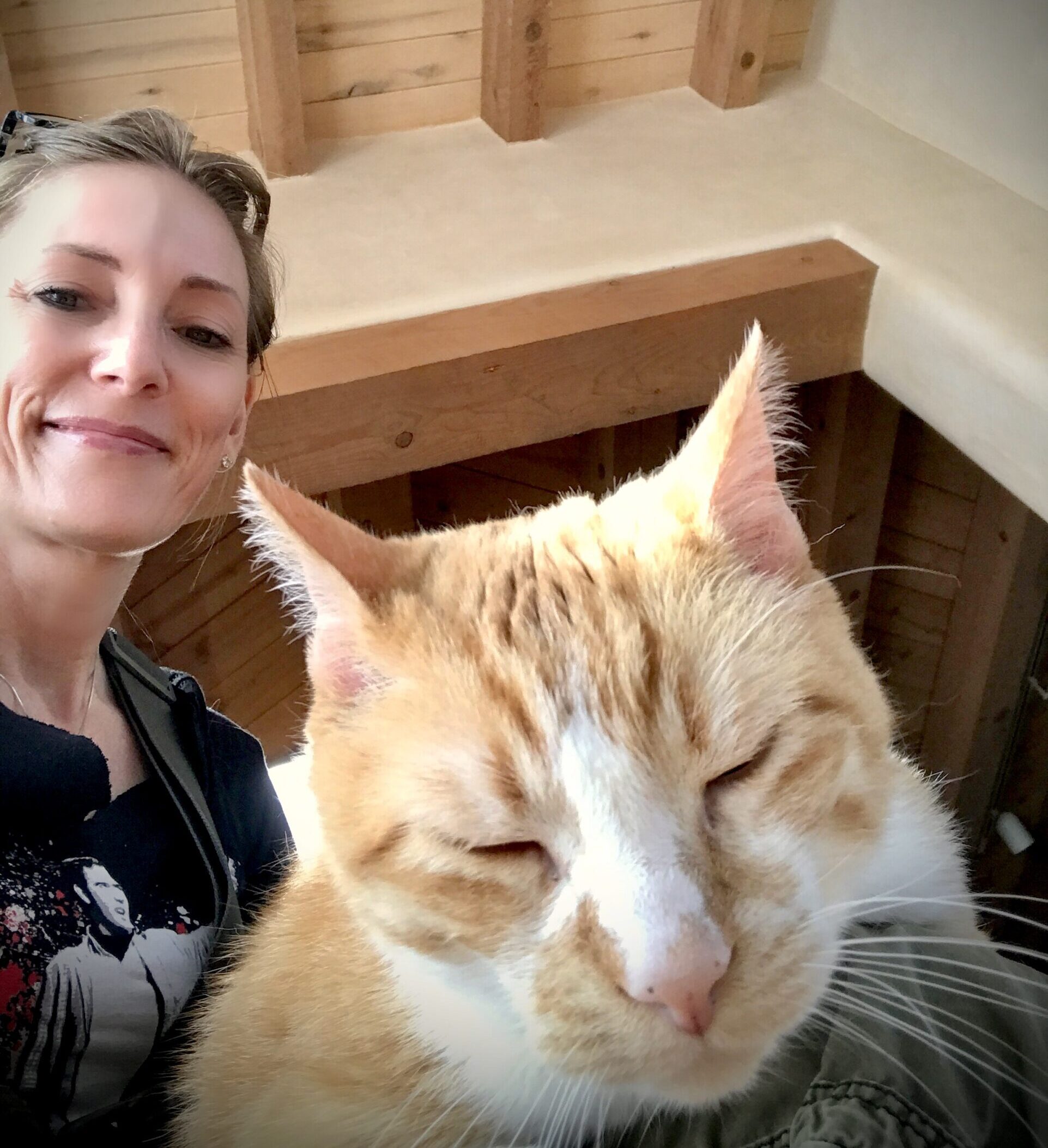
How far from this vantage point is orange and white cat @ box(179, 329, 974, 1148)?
647 millimetres

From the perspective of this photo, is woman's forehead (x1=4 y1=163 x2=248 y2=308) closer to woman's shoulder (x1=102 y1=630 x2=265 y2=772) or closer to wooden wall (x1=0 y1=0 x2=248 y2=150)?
woman's shoulder (x1=102 y1=630 x2=265 y2=772)

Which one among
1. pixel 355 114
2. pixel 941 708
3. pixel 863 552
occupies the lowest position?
pixel 941 708

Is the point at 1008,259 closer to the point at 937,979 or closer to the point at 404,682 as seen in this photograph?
the point at 937,979

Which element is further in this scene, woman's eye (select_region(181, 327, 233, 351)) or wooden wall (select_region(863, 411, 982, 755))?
wooden wall (select_region(863, 411, 982, 755))

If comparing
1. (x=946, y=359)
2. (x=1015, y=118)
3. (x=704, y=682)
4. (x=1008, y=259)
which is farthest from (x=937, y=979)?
(x=1015, y=118)

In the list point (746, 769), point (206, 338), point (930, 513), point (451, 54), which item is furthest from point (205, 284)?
point (930, 513)

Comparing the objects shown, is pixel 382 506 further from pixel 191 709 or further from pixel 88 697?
pixel 88 697

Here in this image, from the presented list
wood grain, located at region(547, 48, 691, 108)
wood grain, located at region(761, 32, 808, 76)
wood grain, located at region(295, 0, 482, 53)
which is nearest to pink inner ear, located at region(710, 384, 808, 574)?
wood grain, located at region(295, 0, 482, 53)

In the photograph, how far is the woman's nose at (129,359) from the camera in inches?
31.9

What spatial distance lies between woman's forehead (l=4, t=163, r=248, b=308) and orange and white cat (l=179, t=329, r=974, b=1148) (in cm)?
27

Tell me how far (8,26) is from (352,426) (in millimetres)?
769

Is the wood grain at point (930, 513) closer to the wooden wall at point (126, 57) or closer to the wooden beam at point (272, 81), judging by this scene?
the wooden beam at point (272, 81)

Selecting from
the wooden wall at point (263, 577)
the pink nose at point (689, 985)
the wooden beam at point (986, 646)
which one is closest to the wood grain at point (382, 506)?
the wooden wall at point (263, 577)

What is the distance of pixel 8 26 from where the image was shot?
143 centimetres
